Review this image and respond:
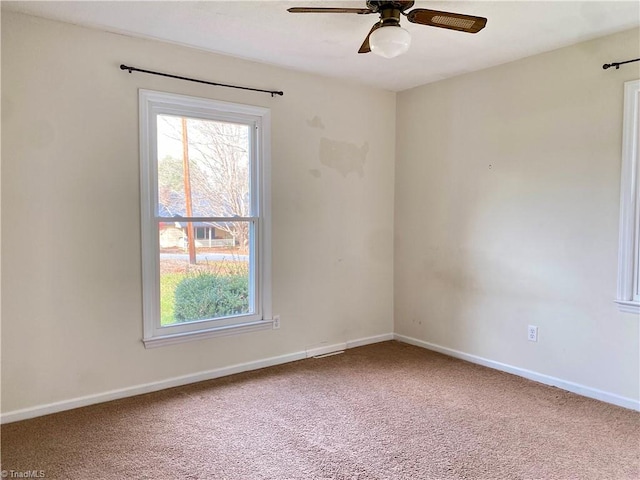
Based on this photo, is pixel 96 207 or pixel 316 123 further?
pixel 316 123

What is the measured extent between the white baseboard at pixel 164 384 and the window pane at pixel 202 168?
121cm

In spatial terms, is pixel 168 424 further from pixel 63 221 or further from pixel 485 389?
pixel 485 389

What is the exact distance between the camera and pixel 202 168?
132 inches

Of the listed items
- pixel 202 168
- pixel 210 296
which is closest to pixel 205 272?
pixel 210 296

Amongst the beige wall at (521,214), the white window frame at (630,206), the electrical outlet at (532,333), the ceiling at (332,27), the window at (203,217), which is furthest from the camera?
the electrical outlet at (532,333)

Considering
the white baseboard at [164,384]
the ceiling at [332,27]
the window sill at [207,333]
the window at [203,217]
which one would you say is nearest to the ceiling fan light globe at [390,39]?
the ceiling at [332,27]

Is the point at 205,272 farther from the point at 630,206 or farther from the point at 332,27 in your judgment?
the point at 630,206

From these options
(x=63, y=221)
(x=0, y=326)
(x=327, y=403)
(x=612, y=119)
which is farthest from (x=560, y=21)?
(x=0, y=326)

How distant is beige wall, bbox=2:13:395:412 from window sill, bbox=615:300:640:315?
2287 millimetres

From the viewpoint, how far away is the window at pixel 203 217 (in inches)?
123

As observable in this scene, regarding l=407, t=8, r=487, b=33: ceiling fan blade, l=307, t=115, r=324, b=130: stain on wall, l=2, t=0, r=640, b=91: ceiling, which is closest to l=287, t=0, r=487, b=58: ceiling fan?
l=407, t=8, r=487, b=33: ceiling fan blade

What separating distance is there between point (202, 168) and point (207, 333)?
4.10 ft

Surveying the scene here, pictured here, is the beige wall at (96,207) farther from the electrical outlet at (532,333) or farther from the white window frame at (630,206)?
the white window frame at (630,206)

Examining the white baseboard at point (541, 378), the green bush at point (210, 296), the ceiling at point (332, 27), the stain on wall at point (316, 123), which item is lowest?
the white baseboard at point (541, 378)
